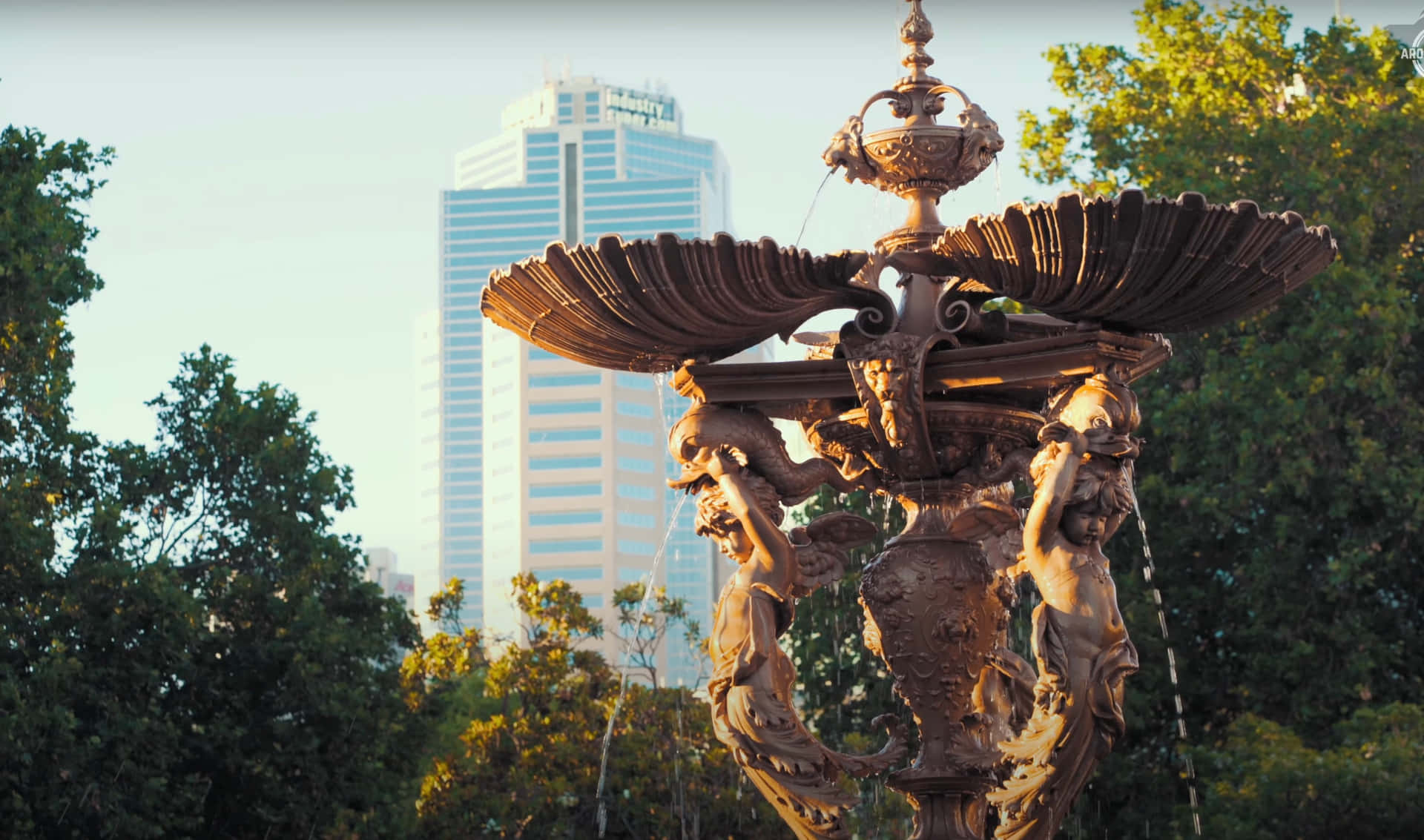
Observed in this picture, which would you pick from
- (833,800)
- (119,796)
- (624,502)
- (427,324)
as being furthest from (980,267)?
(427,324)

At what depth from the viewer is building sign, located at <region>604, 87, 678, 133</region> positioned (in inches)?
4769

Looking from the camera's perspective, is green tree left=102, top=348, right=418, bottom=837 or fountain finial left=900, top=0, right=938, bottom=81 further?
green tree left=102, top=348, right=418, bottom=837

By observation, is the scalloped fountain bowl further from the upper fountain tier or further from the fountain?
the upper fountain tier

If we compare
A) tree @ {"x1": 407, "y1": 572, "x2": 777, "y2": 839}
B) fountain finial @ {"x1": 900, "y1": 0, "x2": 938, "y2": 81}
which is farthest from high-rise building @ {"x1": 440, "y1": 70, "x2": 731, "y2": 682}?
fountain finial @ {"x1": 900, "y1": 0, "x2": 938, "y2": 81}

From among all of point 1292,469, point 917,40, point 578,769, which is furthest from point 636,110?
point 917,40

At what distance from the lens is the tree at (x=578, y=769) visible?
57.6 ft

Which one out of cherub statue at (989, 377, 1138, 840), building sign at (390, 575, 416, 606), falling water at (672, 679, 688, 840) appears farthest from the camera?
building sign at (390, 575, 416, 606)

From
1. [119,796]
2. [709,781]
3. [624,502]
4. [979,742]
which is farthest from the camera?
[624,502]

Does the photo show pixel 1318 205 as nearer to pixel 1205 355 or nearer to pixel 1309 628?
pixel 1205 355

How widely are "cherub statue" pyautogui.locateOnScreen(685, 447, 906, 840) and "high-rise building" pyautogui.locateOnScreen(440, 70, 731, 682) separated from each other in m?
72.6

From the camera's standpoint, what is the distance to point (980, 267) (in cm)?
545

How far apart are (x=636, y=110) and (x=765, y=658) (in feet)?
387

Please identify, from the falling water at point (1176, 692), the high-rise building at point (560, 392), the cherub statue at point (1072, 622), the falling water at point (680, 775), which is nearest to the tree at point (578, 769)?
the falling water at point (680, 775)

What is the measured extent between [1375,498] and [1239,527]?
1.20 metres
